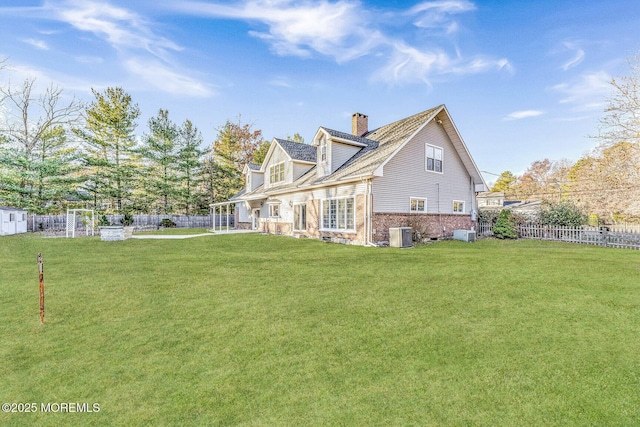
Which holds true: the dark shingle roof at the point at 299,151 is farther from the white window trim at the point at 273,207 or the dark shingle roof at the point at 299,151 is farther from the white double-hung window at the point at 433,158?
the white double-hung window at the point at 433,158

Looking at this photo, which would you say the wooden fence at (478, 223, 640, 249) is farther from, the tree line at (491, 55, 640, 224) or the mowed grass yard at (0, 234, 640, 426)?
the mowed grass yard at (0, 234, 640, 426)

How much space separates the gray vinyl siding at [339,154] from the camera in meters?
17.1

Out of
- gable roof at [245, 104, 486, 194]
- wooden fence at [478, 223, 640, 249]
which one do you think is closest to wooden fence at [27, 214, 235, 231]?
gable roof at [245, 104, 486, 194]

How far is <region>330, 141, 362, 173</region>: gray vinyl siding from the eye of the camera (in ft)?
56.1

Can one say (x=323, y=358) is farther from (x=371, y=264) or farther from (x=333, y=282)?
(x=371, y=264)

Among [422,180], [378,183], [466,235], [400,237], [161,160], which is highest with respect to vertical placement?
[161,160]

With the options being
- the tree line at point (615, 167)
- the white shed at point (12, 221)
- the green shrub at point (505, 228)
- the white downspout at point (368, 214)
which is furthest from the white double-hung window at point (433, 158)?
the white shed at point (12, 221)

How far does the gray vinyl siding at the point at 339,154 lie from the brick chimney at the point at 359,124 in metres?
4.95

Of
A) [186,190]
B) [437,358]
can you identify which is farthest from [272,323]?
[186,190]

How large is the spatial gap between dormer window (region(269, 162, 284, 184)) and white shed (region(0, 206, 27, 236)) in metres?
18.3

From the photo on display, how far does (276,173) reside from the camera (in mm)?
22156

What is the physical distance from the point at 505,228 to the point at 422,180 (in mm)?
6795

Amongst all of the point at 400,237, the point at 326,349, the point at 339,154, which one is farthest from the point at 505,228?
the point at 326,349

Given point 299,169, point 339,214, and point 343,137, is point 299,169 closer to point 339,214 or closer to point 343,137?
point 343,137
